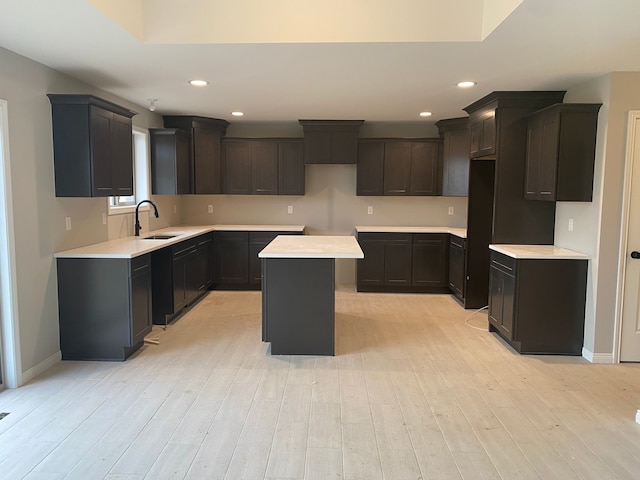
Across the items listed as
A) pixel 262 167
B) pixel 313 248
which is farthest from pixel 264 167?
pixel 313 248

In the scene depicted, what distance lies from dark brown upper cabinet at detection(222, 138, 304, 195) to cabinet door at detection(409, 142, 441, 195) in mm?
1656

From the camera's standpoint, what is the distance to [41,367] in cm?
360

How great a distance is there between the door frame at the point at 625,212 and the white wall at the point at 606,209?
0.09 feet

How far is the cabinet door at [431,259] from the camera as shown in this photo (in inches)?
248

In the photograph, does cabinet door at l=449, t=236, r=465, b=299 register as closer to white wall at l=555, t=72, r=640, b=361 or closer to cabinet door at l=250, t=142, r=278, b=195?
white wall at l=555, t=72, r=640, b=361

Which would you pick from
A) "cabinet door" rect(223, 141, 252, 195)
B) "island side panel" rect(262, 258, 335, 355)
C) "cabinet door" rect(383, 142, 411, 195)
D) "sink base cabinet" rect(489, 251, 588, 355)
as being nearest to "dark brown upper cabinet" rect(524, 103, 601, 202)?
"sink base cabinet" rect(489, 251, 588, 355)

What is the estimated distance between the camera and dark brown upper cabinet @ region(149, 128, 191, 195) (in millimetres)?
5773

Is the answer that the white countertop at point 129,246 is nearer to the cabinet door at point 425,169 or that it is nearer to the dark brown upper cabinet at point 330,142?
the dark brown upper cabinet at point 330,142

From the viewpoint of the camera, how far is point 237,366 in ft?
12.3

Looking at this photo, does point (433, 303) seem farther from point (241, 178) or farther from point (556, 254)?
point (241, 178)

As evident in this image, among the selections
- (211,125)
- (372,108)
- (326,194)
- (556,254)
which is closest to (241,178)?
(211,125)

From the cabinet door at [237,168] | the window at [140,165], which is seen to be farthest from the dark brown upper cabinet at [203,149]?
the window at [140,165]

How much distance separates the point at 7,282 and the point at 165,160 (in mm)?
2903

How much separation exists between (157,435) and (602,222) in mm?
3810
